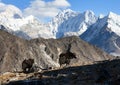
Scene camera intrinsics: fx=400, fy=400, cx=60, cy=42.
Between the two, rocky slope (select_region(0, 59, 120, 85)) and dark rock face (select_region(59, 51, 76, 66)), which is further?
dark rock face (select_region(59, 51, 76, 66))

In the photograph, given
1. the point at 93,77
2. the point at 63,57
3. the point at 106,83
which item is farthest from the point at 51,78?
the point at 63,57

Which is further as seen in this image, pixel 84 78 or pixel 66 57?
pixel 66 57

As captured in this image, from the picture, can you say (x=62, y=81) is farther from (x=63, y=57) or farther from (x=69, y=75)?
(x=63, y=57)

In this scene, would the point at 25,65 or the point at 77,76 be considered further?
the point at 25,65

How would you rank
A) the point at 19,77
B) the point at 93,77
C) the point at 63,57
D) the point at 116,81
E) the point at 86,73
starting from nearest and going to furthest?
the point at 116,81
the point at 93,77
the point at 86,73
the point at 19,77
the point at 63,57

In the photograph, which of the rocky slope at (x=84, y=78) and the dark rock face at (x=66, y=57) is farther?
the dark rock face at (x=66, y=57)

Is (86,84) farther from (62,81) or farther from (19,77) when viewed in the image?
(19,77)

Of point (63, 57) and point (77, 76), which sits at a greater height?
point (63, 57)

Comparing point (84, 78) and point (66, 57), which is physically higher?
point (66, 57)

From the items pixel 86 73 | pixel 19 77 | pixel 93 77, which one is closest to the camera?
pixel 93 77

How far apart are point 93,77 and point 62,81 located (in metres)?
2.57

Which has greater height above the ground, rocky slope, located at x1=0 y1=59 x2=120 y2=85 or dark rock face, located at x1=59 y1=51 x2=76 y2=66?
dark rock face, located at x1=59 y1=51 x2=76 y2=66

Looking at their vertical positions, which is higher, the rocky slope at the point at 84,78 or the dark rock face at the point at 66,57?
the dark rock face at the point at 66,57

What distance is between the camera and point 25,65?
49031mm
